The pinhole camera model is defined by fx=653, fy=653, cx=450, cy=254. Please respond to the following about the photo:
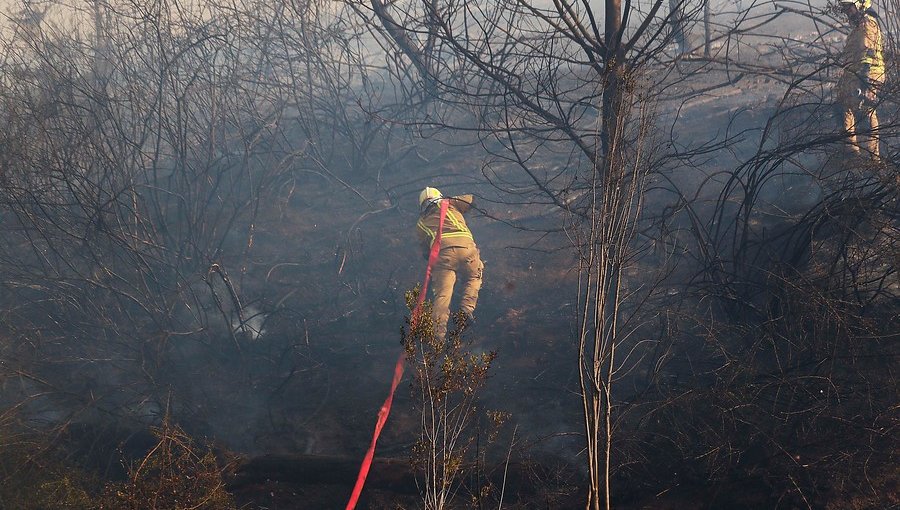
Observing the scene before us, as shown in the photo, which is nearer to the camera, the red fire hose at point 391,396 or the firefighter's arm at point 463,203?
the red fire hose at point 391,396

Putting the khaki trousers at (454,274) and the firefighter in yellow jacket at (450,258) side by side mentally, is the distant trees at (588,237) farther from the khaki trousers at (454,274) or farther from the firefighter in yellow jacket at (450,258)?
the khaki trousers at (454,274)

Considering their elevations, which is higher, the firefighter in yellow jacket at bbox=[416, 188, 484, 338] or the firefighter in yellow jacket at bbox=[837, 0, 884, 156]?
the firefighter in yellow jacket at bbox=[837, 0, 884, 156]

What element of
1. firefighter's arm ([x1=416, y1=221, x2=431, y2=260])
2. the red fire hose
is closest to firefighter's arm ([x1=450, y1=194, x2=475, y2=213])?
the red fire hose

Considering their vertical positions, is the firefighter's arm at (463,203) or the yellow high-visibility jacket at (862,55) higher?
the yellow high-visibility jacket at (862,55)

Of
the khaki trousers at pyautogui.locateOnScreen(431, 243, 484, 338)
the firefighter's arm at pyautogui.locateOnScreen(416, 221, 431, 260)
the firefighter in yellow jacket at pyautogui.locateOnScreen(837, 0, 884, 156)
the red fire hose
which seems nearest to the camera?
the red fire hose

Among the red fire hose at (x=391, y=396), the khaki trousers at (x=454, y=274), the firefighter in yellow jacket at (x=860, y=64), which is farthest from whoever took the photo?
the khaki trousers at (x=454, y=274)

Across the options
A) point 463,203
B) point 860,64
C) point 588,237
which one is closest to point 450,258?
point 463,203

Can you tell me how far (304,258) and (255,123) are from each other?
6.30ft

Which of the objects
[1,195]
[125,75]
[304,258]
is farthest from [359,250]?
[1,195]

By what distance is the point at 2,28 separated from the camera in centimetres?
778

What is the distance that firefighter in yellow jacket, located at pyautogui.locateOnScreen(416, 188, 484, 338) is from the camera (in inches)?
263

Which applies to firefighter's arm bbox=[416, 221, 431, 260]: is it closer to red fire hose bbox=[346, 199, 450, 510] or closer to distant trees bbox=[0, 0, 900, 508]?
red fire hose bbox=[346, 199, 450, 510]

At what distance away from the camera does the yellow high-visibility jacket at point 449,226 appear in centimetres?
670

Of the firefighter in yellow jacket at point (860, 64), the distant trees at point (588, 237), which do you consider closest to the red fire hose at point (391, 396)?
the distant trees at point (588, 237)
